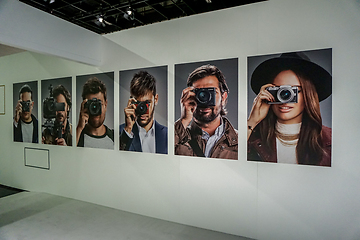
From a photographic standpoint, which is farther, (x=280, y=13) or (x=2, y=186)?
(x=2, y=186)

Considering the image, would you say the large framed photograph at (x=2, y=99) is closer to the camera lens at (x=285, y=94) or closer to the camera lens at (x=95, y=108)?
the camera lens at (x=95, y=108)

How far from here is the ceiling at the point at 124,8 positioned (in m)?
4.01

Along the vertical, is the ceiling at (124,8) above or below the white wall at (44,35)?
above

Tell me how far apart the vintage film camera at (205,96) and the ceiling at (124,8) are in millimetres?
1739

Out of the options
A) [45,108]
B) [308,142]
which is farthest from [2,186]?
[308,142]

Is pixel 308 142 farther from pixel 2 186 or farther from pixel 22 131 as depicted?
pixel 2 186

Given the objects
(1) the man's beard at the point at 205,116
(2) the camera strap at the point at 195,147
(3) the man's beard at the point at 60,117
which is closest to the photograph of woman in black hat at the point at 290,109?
(1) the man's beard at the point at 205,116

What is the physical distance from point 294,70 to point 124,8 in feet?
10.6

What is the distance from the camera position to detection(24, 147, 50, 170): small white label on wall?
4.66m

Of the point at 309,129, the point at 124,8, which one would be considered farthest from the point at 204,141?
the point at 124,8

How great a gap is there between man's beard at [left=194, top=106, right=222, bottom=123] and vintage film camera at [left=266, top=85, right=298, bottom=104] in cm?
74

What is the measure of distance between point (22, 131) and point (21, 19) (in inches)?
120

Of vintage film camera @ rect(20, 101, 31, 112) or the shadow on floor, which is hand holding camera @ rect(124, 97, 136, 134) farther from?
the shadow on floor

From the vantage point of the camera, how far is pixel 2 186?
5.22m
